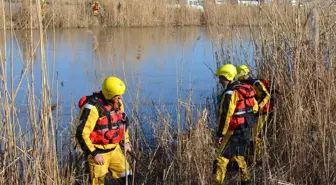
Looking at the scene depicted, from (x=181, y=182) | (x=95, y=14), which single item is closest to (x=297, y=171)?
(x=181, y=182)

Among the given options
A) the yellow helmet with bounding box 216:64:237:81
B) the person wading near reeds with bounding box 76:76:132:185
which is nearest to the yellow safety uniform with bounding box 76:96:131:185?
the person wading near reeds with bounding box 76:76:132:185

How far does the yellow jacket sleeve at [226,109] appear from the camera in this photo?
3717mm

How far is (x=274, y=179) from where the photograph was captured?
3.07 metres

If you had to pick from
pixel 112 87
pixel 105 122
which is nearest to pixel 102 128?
pixel 105 122

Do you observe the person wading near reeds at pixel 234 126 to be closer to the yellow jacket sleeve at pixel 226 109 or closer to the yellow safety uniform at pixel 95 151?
the yellow jacket sleeve at pixel 226 109

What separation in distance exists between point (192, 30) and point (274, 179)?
11.6 meters

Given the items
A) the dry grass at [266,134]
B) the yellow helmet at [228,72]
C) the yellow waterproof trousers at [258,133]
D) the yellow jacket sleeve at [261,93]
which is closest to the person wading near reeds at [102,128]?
the dry grass at [266,134]

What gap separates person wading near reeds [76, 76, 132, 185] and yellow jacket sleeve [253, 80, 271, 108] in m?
1.26

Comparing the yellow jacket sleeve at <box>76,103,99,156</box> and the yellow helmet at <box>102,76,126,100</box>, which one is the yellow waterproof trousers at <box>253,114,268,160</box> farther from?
the yellow jacket sleeve at <box>76,103,99,156</box>

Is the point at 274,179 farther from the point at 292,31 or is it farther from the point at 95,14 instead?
the point at 95,14

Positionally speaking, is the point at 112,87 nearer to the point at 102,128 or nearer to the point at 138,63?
the point at 102,128

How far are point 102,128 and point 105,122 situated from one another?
0.06 meters

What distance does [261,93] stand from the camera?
13.7 feet

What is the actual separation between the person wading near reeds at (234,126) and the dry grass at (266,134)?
0.41 feet
